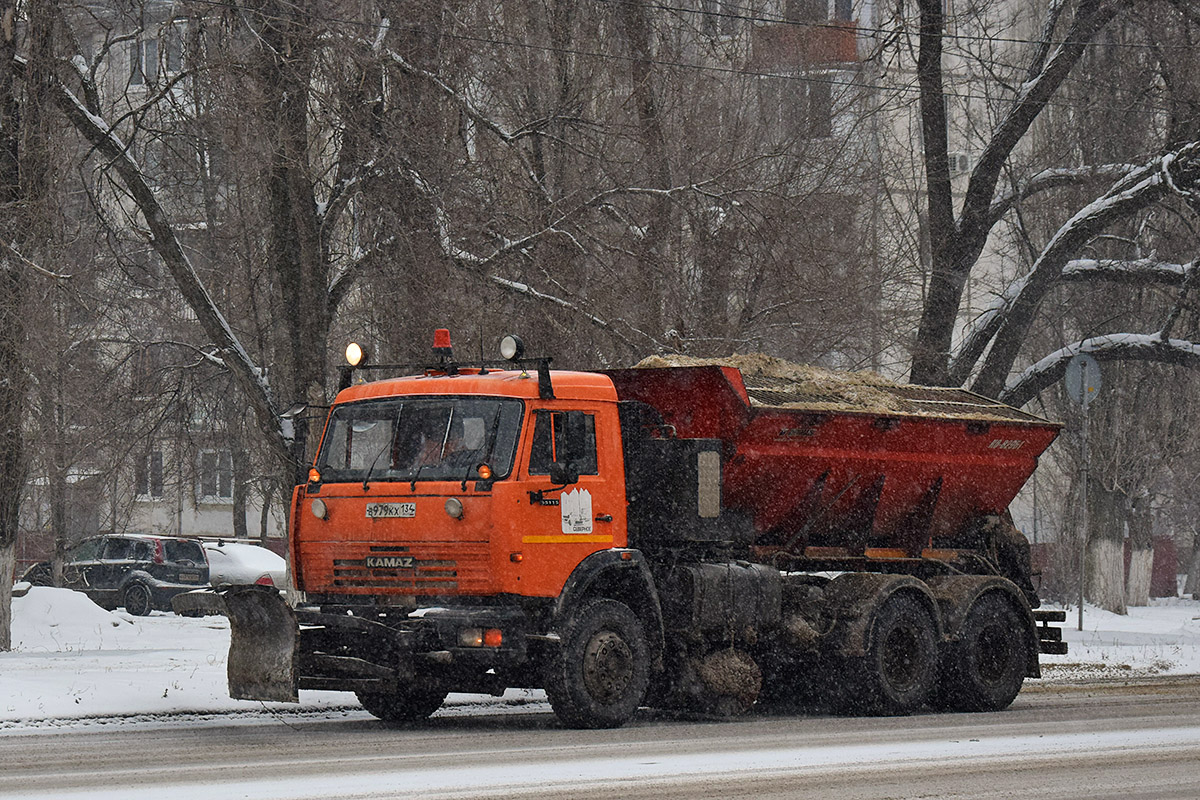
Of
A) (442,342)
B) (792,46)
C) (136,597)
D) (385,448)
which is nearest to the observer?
(385,448)

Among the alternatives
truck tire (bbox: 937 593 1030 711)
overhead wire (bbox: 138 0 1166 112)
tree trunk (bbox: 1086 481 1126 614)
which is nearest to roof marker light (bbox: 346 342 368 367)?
overhead wire (bbox: 138 0 1166 112)

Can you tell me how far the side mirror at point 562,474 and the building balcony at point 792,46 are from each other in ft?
44.9

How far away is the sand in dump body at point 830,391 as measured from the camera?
14.6 meters

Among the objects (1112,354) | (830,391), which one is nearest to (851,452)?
(830,391)

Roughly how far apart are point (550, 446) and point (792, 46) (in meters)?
15.9

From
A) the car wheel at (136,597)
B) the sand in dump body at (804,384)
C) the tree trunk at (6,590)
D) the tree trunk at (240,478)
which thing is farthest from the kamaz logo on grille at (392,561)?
the car wheel at (136,597)

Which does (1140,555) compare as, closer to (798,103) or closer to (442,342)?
(798,103)

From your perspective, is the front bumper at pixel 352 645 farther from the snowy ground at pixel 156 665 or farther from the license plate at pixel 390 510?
the snowy ground at pixel 156 665

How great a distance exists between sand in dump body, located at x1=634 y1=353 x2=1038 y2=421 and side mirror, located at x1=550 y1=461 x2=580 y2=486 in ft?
5.68

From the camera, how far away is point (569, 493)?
13.1 m

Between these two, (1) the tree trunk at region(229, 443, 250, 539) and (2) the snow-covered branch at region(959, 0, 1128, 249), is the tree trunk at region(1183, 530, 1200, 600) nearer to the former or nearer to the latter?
(2) the snow-covered branch at region(959, 0, 1128, 249)

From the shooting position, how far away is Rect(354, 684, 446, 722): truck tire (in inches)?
543

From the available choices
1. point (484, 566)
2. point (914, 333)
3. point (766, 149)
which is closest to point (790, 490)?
point (484, 566)

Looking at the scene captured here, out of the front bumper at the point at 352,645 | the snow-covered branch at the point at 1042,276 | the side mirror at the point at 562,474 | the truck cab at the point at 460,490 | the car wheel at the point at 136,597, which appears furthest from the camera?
the car wheel at the point at 136,597
